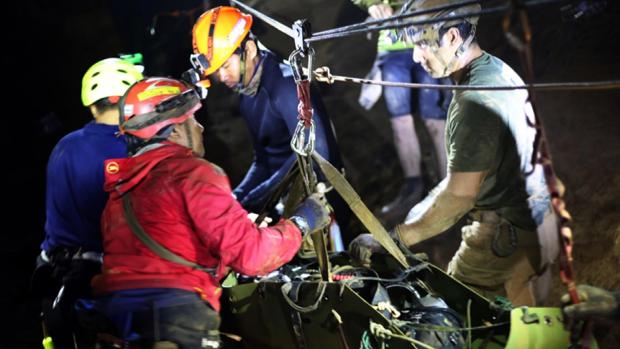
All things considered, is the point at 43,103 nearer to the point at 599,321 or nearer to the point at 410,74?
the point at 410,74

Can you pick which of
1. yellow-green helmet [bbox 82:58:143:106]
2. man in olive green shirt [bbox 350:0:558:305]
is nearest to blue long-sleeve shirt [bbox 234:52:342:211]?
yellow-green helmet [bbox 82:58:143:106]

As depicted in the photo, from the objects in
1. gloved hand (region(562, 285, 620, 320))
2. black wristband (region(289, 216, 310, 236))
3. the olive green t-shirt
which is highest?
the olive green t-shirt

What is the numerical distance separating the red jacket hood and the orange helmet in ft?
5.53

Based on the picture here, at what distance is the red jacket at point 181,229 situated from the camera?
2.79 metres

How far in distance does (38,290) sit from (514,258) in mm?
3210

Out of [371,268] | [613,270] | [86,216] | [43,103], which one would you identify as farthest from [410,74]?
[43,103]

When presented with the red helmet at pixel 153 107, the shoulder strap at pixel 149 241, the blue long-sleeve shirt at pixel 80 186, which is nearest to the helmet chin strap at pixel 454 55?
the red helmet at pixel 153 107

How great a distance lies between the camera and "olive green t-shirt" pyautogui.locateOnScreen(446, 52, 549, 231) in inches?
124

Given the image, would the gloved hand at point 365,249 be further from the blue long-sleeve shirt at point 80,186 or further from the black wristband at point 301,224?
the blue long-sleeve shirt at point 80,186

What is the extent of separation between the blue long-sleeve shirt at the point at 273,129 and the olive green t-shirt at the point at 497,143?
1464 millimetres

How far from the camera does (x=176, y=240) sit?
2.86 m

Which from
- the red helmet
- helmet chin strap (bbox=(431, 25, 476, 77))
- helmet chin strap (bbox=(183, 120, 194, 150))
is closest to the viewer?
the red helmet

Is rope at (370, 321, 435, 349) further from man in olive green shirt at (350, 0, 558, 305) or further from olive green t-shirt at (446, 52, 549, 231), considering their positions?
olive green t-shirt at (446, 52, 549, 231)

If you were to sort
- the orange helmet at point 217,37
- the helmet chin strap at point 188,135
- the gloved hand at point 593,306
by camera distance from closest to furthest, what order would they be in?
the gloved hand at point 593,306 < the helmet chin strap at point 188,135 < the orange helmet at point 217,37
